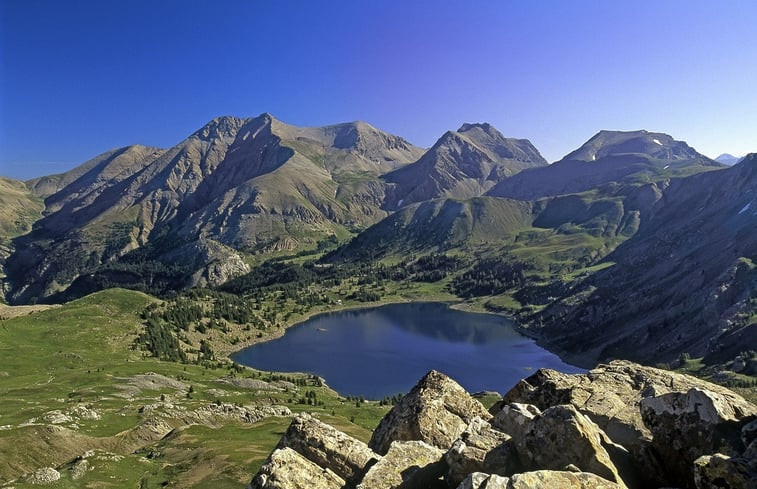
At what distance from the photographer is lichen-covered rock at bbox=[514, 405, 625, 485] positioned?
47.1ft

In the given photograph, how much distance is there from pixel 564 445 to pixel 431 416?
8209 mm

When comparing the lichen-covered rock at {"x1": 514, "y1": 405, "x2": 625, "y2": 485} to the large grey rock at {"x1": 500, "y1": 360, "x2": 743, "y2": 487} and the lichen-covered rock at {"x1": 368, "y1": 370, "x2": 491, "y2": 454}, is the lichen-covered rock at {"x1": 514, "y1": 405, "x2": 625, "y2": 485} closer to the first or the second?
the large grey rock at {"x1": 500, "y1": 360, "x2": 743, "y2": 487}

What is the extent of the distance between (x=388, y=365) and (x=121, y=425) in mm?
127412

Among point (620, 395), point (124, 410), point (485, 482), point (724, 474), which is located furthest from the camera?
point (124, 410)

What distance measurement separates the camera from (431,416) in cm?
2220

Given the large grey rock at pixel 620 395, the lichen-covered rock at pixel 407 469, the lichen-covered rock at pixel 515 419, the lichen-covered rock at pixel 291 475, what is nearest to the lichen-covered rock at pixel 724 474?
the large grey rock at pixel 620 395

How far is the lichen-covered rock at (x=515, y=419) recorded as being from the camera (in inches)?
681

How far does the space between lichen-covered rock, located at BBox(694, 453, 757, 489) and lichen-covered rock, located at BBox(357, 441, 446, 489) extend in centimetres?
716

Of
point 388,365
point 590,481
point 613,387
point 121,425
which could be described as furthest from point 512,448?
point 388,365

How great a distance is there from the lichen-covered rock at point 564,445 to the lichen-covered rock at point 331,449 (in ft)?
18.9

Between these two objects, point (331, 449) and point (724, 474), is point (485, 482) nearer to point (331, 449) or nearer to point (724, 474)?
point (724, 474)

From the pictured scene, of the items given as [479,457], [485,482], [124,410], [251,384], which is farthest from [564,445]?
[251,384]

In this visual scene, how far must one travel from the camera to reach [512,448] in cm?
1591

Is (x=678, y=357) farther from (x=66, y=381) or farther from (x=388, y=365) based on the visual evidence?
(x=66, y=381)
